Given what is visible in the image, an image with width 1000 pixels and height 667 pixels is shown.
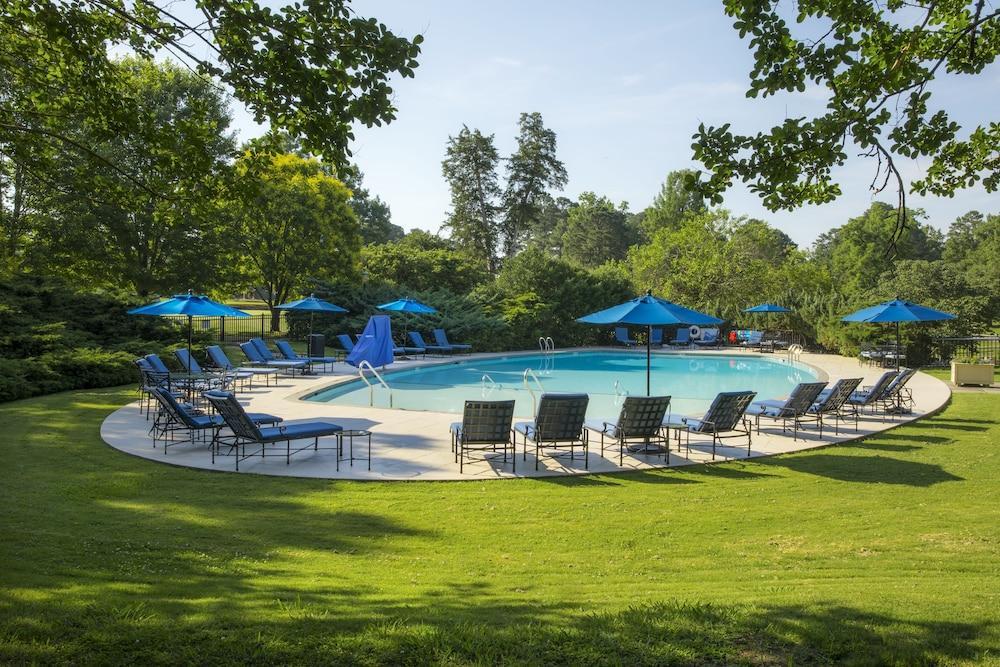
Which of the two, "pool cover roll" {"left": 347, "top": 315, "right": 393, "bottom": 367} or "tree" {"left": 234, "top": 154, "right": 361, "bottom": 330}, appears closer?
"pool cover roll" {"left": 347, "top": 315, "right": 393, "bottom": 367}

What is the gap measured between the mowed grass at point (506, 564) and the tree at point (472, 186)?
132 feet

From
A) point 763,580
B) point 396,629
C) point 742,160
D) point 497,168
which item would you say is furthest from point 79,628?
point 497,168

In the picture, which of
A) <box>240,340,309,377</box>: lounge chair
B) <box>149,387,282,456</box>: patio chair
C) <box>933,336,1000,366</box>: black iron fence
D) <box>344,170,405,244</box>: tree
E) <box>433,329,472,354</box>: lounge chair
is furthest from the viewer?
<box>344,170,405,244</box>: tree

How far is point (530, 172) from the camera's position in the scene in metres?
48.3

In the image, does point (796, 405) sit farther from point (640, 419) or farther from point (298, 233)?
point (298, 233)

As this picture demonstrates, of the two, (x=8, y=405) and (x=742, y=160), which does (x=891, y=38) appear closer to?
(x=742, y=160)

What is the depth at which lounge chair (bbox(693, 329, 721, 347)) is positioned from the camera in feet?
107

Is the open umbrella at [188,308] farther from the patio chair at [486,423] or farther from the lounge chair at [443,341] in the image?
the lounge chair at [443,341]

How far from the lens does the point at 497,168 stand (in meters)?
48.5

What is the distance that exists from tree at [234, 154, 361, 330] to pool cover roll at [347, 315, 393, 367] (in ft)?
35.5

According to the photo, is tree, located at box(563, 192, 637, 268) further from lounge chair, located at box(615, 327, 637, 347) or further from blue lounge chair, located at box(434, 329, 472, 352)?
blue lounge chair, located at box(434, 329, 472, 352)

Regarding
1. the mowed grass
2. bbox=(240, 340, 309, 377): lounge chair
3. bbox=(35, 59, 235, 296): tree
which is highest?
bbox=(35, 59, 235, 296): tree

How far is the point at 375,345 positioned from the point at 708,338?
19.4m

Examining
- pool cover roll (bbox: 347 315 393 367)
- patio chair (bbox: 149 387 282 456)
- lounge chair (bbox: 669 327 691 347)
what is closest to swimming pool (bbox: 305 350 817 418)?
pool cover roll (bbox: 347 315 393 367)
